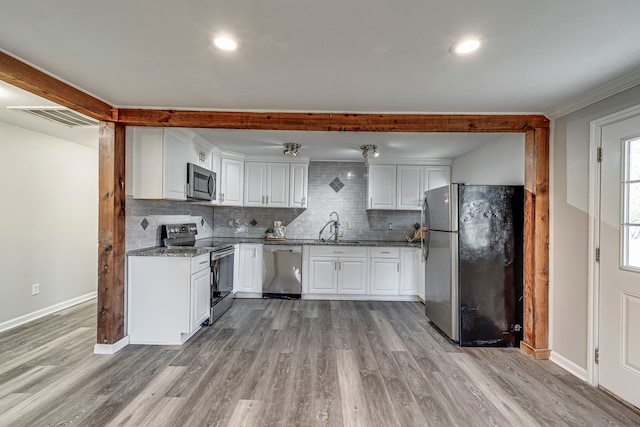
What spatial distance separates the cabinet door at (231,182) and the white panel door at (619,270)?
4.22 m

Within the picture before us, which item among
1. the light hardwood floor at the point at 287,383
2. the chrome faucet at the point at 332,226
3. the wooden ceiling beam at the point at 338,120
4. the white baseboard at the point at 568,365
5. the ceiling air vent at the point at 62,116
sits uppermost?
the ceiling air vent at the point at 62,116

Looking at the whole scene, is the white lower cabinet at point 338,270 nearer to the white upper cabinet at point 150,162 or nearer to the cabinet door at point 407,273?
the cabinet door at point 407,273

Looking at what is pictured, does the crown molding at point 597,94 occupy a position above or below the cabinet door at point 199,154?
above

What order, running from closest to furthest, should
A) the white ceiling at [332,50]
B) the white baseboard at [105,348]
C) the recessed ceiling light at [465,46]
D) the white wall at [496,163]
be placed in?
1. the white ceiling at [332,50]
2. the recessed ceiling light at [465,46]
3. the white baseboard at [105,348]
4. the white wall at [496,163]

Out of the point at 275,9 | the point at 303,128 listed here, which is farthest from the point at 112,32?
the point at 303,128

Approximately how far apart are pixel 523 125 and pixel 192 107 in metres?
3.08

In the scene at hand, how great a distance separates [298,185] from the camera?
471cm

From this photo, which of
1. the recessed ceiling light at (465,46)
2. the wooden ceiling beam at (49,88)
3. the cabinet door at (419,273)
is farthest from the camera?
the cabinet door at (419,273)

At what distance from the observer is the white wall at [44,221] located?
323 centimetres

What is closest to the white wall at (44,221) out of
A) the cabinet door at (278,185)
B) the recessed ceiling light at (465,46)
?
the cabinet door at (278,185)

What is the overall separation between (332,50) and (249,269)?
11.4 feet

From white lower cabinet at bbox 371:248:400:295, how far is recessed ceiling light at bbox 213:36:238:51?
Result: 3.38 metres

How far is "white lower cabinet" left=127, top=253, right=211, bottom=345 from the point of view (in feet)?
9.34

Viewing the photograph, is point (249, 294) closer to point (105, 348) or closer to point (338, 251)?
point (338, 251)
